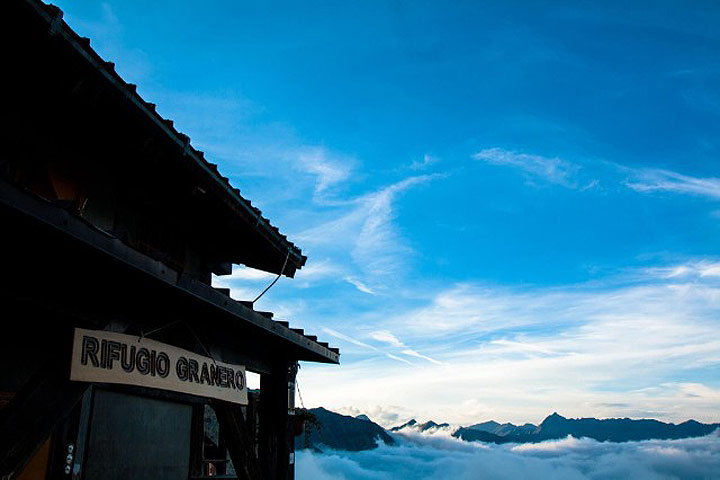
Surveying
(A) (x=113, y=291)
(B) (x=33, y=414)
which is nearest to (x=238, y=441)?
(A) (x=113, y=291)

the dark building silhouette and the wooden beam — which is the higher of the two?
the dark building silhouette

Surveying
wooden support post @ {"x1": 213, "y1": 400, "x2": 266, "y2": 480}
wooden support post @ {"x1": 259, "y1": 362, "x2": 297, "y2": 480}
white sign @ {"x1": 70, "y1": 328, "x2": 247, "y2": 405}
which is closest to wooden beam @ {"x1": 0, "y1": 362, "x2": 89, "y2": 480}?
white sign @ {"x1": 70, "y1": 328, "x2": 247, "y2": 405}

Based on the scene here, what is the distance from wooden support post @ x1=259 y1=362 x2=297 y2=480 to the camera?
8.35 metres

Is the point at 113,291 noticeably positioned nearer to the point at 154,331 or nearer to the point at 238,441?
the point at 154,331

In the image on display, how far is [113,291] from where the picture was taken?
15.4 ft

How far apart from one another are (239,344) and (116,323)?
2737mm

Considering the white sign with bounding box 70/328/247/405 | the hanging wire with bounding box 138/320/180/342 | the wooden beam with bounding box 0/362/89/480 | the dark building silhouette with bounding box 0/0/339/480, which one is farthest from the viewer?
the hanging wire with bounding box 138/320/180/342

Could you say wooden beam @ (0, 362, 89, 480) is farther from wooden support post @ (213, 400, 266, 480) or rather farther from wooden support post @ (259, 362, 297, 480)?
wooden support post @ (259, 362, 297, 480)

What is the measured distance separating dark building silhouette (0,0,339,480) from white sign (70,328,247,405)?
0.06ft

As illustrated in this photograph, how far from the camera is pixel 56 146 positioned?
7.11 metres

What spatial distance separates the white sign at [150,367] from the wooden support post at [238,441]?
1.13ft

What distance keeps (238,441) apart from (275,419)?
5.36ft

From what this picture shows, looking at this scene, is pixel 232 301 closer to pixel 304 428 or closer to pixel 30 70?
pixel 30 70

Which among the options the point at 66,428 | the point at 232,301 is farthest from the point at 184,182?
the point at 66,428
